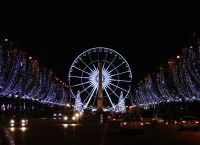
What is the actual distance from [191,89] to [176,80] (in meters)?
12.8

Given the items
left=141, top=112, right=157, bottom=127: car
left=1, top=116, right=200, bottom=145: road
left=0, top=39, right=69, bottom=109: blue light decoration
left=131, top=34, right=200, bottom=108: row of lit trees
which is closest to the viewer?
left=1, top=116, right=200, bottom=145: road

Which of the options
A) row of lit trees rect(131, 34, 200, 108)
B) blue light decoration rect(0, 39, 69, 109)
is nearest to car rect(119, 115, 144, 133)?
row of lit trees rect(131, 34, 200, 108)

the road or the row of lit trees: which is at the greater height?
the row of lit trees

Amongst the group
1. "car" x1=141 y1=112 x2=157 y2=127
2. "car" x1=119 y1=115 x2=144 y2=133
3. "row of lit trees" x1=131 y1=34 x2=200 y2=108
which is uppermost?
"row of lit trees" x1=131 y1=34 x2=200 y2=108

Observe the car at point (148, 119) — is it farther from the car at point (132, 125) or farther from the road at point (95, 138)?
the car at point (132, 125)

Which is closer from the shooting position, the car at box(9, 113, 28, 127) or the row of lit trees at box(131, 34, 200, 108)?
the car at box(9, 113, 28, 127)

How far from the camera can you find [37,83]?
386 ft

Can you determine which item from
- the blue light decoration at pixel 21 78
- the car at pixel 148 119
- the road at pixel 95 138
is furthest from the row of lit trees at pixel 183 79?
the road at pixel 95 138

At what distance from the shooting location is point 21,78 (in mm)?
92562

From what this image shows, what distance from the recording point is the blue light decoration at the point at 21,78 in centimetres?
7650

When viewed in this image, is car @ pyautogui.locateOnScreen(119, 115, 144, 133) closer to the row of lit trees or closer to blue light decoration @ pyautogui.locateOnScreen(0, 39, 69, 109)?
the row of lit trees

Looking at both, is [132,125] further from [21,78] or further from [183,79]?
[21,78]

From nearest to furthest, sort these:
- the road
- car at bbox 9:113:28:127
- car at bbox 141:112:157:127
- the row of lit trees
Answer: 1. the road
2. car at bbox 141:112:157:127
3. car at bbox 9:113:28:127
4. the row of lit trees

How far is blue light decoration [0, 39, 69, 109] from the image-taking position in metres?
76.5
